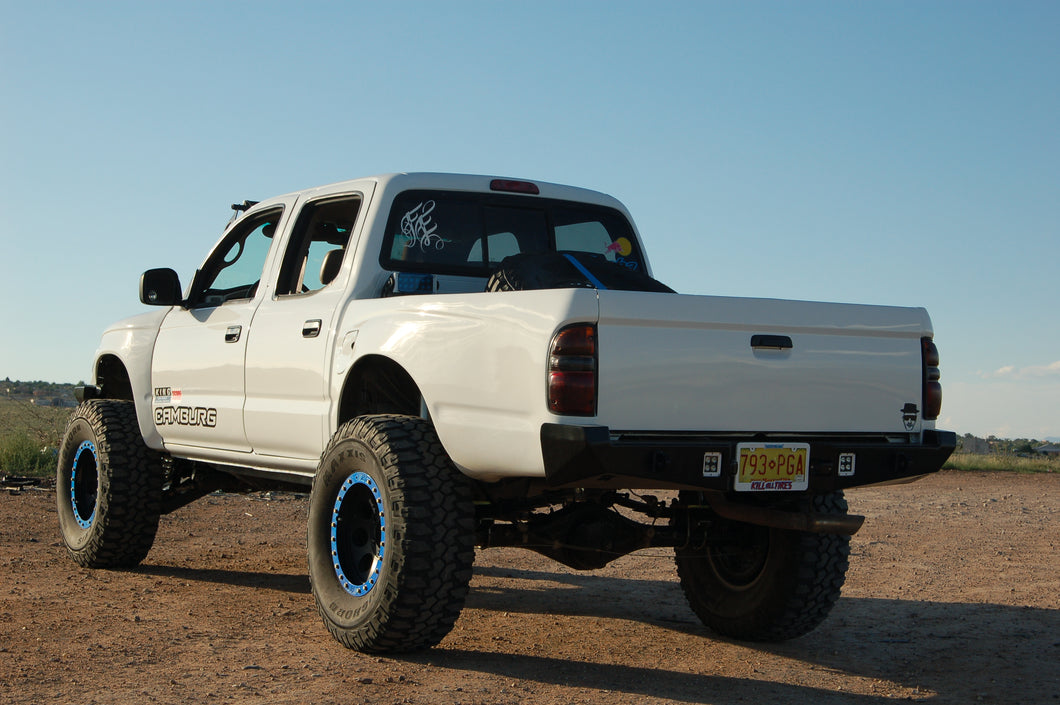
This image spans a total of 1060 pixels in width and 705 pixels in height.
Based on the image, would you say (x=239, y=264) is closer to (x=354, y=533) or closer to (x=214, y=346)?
(x=214, y=346)

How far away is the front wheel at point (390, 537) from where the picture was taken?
14.9 feet

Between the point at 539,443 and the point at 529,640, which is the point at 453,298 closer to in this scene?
the point at 539,443

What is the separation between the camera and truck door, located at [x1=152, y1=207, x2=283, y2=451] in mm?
6309

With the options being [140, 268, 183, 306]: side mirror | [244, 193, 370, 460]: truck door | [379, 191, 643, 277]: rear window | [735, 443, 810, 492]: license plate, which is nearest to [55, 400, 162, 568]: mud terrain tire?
[140, 268, 183, 306]: side mirror

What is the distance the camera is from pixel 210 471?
7.41 metres

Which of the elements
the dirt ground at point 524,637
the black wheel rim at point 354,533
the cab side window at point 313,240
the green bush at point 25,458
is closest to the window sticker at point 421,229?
the cab side window at point 313,240

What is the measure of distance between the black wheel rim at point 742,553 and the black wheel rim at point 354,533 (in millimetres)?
1675

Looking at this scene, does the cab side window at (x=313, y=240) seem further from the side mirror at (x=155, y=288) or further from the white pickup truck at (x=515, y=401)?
the side mirror at (x=155, y=288)

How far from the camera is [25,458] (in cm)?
1348

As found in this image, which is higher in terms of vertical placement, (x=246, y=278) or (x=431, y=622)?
(x=246, y=278)

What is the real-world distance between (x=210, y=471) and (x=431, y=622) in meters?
3.28

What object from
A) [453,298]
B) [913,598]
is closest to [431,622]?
[453,298]

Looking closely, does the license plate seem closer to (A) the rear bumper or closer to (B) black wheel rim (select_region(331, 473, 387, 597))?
(A) the rear bumper

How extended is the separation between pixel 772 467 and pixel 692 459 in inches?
15.8
